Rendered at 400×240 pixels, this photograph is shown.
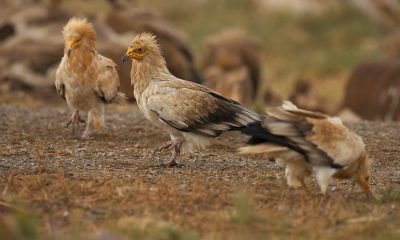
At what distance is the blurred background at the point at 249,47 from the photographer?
21.8 meters

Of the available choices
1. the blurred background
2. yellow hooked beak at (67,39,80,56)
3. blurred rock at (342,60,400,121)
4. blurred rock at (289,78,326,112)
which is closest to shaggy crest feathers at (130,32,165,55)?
yellow hooked beak at (67,39,80,56)

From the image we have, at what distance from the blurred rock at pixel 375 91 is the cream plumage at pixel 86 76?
33.7ft

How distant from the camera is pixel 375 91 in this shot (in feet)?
73.2

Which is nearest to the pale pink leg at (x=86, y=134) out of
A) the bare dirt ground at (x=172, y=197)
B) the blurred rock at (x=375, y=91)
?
the bare dirt ground at (x=172, y=197)

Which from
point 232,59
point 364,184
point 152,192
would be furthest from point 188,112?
point 232,59

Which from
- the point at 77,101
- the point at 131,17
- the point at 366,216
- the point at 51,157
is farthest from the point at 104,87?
the point at 131,17

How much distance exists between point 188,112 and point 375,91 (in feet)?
41.7

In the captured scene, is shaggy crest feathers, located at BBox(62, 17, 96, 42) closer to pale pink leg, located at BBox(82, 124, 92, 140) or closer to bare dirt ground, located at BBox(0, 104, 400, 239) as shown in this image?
pale pink leg, located at BBox(82, 124, 92, 140)

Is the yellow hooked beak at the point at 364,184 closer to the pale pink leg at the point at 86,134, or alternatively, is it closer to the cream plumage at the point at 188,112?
the cream plumage at the point at 188,112

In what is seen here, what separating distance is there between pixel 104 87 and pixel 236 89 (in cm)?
1056

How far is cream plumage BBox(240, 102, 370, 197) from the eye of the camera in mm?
8555

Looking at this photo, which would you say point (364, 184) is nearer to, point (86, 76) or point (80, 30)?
point (86, 76)

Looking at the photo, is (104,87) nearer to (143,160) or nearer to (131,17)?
(143,160)

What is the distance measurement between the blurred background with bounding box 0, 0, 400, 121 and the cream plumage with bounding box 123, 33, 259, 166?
6.91 meters
